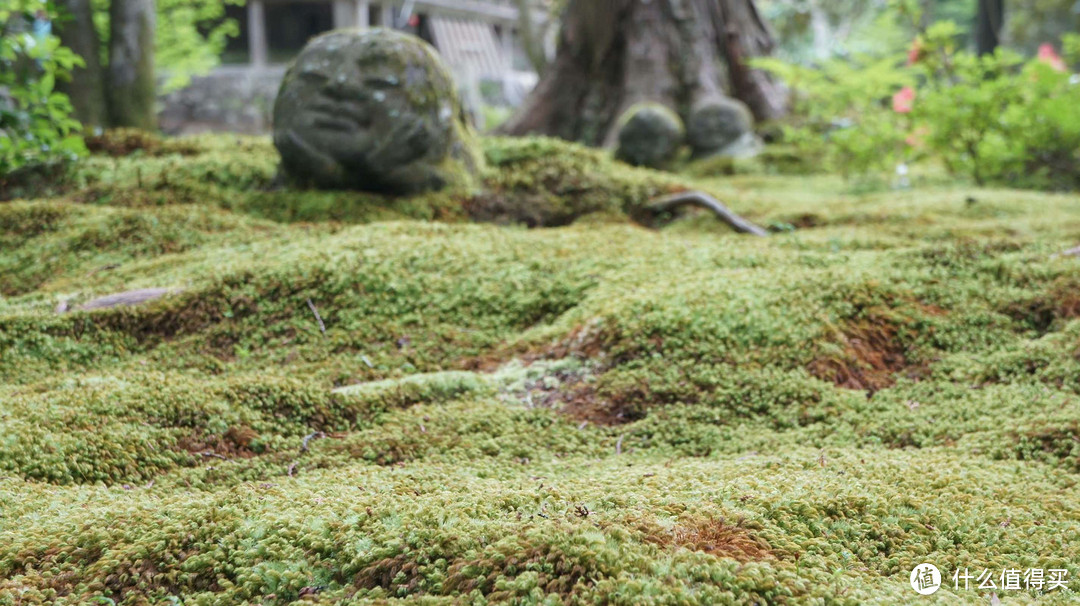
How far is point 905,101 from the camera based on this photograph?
844cm

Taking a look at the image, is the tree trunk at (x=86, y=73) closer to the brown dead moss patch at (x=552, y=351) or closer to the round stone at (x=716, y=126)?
the brown dead moss patch at (x=552, y=351)

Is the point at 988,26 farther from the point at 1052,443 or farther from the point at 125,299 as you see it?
the point at 125,299

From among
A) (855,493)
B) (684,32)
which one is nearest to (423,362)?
(855,493)

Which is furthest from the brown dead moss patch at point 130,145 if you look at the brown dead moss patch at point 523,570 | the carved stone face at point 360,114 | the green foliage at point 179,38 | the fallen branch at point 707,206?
the green foliage at point 179,38

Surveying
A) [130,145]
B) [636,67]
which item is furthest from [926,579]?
[636,67]

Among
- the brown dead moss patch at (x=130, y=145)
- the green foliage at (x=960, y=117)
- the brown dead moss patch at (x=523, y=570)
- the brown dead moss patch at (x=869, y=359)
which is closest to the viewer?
the brown dead moss patch at (x=523, y=570)

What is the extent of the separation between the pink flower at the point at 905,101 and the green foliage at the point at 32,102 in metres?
7.43

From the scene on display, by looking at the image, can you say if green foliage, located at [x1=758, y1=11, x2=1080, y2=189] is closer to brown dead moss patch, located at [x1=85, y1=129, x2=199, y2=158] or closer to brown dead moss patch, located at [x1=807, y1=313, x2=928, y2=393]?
brown dead moss patch, located at [x1=807, y1=313, x2=928, y2=393]

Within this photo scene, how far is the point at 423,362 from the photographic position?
360 centimetres

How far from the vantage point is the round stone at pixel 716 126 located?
31.7 ft

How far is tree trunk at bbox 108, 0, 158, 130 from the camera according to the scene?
7.82 m

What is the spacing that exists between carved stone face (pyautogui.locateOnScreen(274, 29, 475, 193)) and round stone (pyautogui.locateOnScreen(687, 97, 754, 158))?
4948mm

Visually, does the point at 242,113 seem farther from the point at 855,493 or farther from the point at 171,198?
the point at 855,493

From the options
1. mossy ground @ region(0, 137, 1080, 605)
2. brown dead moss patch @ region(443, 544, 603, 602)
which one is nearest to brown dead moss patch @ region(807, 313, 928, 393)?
mossy ground @ region(0, 137, 1080, 605)
